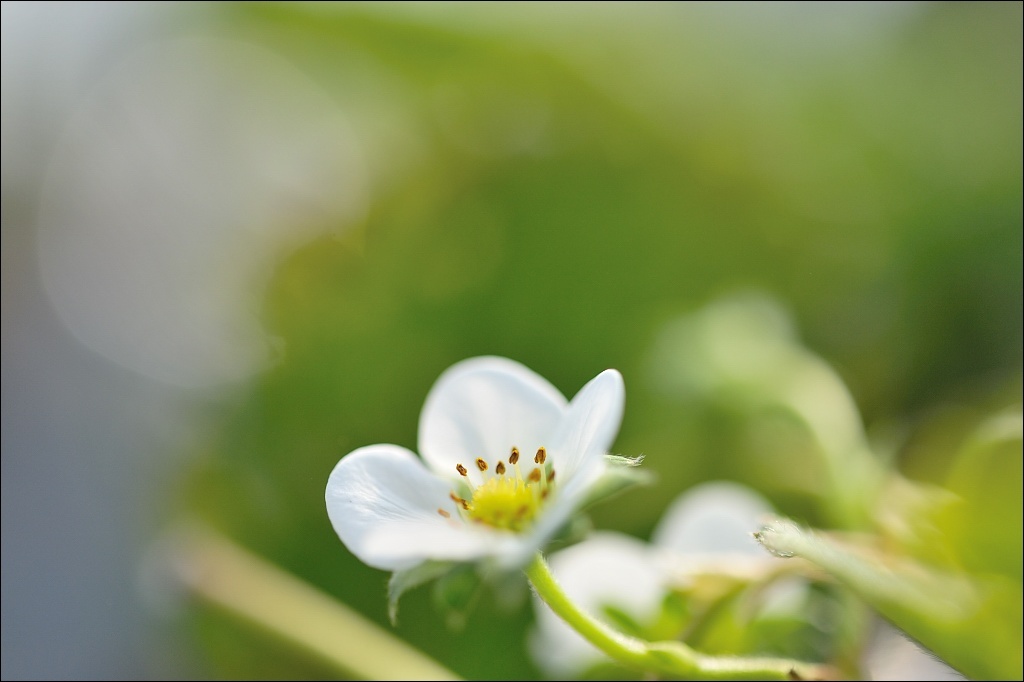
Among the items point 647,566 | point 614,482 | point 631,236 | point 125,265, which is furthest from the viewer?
point 125,265

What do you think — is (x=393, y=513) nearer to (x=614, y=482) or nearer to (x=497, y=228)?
(x=614, y=482)

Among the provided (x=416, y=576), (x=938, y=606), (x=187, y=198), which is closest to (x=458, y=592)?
(x=416, y=576)

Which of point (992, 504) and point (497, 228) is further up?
point (497, 228)

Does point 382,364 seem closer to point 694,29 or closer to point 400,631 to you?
point 400,631

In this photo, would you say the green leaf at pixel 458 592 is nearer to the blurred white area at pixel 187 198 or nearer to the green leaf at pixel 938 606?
the green leaf at pixel 938 606

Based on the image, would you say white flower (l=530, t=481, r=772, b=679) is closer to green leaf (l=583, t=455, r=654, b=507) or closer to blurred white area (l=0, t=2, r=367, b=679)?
green leaf (l=583, t=455, r=654, b=507)

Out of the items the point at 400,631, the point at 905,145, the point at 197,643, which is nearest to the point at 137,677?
the point at 197,643

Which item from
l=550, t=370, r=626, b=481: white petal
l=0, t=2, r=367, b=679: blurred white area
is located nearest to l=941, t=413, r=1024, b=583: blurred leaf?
l=550, t=370, r=626, b=481: white petal
